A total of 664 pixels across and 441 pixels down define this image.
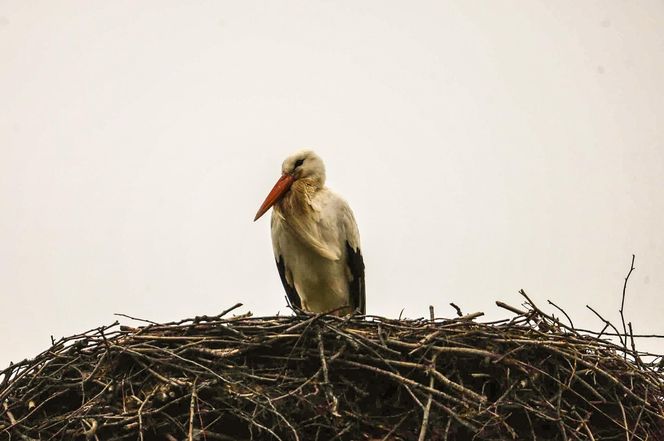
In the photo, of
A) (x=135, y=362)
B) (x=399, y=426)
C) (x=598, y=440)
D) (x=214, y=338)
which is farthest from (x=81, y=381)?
(x=598, y=440)

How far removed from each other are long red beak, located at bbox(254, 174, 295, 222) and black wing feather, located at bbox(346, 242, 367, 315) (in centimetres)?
42

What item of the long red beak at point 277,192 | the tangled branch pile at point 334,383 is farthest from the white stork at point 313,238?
the tangled branch pile at point 334,383

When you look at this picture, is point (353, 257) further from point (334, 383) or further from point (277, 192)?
point (334, 383)

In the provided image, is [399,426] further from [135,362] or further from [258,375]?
[135,362]

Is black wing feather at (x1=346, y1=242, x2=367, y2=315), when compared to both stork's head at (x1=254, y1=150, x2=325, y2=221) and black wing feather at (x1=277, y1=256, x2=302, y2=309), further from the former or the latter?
stork's head at (x1=254, y1=150, x2=325, y2=221)

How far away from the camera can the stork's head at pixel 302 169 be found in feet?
15.9

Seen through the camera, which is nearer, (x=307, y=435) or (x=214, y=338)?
→ (x=307, y=435)

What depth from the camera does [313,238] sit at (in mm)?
4641

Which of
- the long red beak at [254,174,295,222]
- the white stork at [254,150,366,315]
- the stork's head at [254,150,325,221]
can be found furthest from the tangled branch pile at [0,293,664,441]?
the stork's head at [254,150,325,221]

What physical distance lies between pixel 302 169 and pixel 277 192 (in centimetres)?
19

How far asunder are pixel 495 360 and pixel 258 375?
83 centimetres

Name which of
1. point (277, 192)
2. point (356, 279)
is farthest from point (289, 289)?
Result: point (277, 192)

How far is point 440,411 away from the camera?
3209 millimetres

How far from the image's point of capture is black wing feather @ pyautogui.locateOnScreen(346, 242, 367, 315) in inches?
189
